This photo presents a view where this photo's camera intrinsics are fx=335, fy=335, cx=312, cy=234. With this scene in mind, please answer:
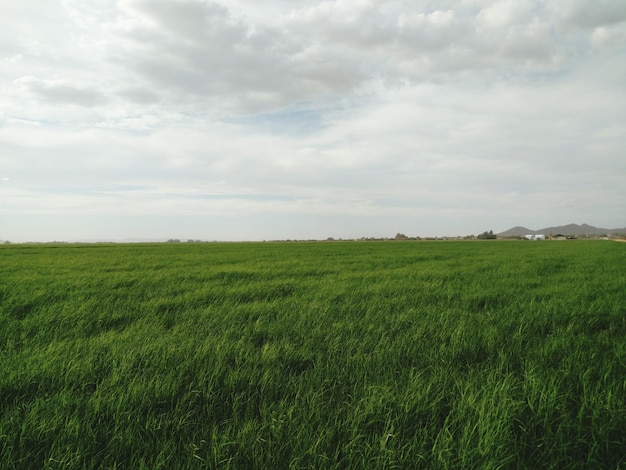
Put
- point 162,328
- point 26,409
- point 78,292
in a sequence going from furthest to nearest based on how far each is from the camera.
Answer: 1. point 78,292
2. point 162,328
3. point 26,409

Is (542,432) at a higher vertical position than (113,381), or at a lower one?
lower

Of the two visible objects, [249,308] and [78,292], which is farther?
[78,292]

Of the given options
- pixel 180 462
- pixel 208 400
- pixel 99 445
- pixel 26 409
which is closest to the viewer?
pixel 180 462

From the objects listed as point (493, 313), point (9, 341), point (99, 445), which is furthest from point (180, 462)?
point (493, 313)

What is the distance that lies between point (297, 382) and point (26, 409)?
2.06 m

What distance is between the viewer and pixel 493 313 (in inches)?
213

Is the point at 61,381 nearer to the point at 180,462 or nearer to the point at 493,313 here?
the point at 180,462

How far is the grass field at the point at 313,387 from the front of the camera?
2086 mm

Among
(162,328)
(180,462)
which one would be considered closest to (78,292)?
(162,328)

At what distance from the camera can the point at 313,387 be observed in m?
2.88

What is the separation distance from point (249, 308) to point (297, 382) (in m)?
2.80

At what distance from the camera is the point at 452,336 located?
161 inches

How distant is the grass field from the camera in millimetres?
2086

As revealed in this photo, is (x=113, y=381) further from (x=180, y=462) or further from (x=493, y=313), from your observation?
(x=493, y=313)
